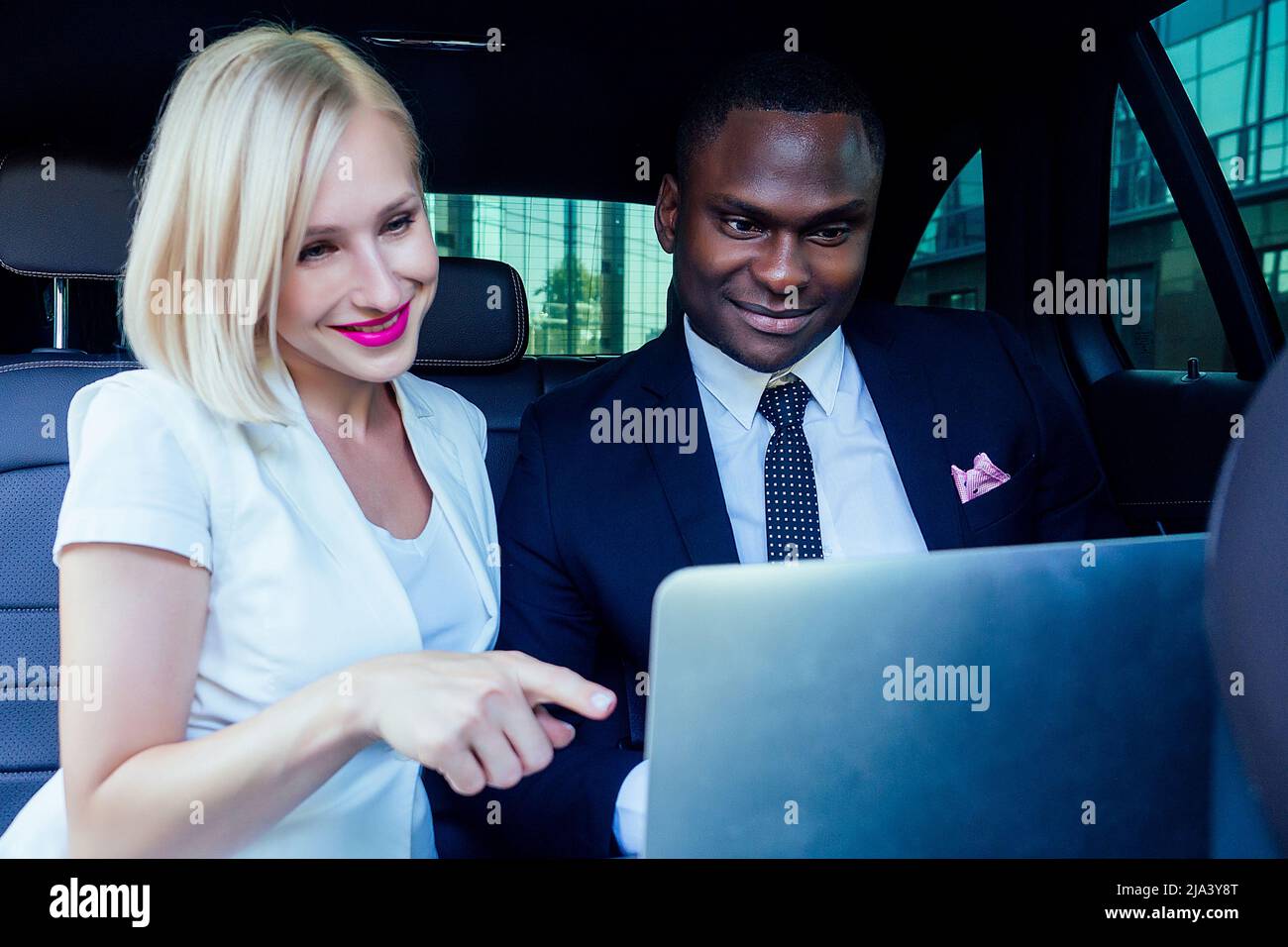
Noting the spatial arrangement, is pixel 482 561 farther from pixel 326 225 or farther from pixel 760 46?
pixel 760 46

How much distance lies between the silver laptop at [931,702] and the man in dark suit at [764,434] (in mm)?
734

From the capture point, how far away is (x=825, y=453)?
1542mm

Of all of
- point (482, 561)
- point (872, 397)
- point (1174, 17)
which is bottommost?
point (482, 561)

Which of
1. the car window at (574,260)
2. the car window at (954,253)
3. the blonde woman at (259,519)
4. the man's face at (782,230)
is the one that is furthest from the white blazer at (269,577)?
the car window at (954,253)

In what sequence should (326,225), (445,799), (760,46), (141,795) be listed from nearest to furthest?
(141,795), (326,225), (445,799), (760,46)

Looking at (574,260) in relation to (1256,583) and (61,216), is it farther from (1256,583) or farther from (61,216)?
(1256,583)

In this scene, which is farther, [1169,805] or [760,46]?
[760,46]

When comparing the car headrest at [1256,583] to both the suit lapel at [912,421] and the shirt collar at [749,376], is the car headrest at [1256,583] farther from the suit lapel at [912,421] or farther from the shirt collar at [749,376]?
the shirt collar at [749,376]

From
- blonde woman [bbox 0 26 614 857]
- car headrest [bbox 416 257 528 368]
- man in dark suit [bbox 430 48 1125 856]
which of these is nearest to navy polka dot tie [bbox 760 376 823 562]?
man in dark suit [bbox 430 48 1125 856]

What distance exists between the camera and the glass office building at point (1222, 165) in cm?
182

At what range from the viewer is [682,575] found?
1.98 ft

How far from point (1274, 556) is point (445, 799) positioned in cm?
109

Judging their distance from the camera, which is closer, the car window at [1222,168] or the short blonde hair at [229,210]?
the short blonde hair at [229,210]
